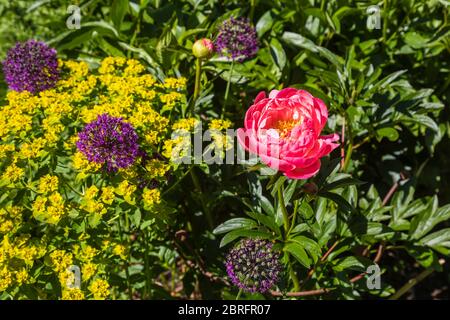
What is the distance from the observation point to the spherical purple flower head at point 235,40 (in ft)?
5.95

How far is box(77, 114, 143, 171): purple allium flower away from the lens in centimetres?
154

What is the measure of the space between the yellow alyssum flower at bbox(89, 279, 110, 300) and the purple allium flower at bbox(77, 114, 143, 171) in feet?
1.18

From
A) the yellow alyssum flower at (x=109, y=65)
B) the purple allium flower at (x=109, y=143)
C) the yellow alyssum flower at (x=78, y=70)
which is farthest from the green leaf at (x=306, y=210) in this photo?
the yellow alyssum flower at (x=78, y=70)

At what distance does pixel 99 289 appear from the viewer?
167 cm

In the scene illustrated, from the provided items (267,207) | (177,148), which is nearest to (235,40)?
(177,148)

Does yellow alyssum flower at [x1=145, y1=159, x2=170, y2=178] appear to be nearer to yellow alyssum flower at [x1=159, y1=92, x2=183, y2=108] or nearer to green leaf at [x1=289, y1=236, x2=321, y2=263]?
yellow alyssum flower at [x1=159, y1=92, x2=183, y2=108]

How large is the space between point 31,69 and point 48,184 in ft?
1.61

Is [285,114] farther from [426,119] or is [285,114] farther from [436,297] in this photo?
[436,297]

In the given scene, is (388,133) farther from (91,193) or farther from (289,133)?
(91,193)

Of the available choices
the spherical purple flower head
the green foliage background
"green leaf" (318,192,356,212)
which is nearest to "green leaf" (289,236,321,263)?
the green foliage background

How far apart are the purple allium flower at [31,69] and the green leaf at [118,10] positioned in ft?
0.89

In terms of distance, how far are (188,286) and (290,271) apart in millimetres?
525

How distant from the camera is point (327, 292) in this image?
192 centimetres

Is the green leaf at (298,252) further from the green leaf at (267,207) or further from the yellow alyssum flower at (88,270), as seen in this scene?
the yellow alyssum flower at (88,270)
